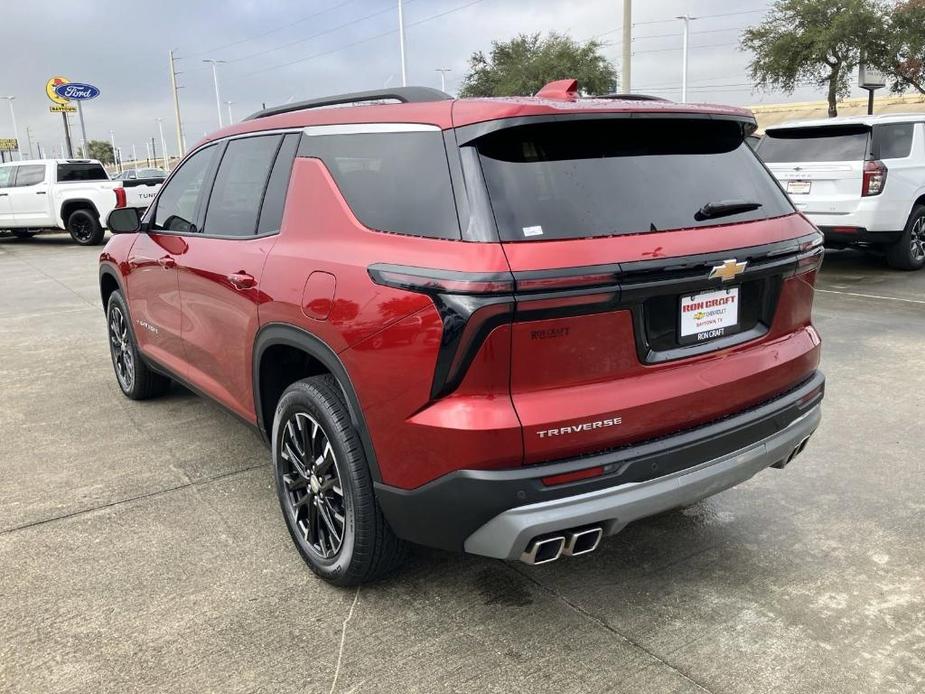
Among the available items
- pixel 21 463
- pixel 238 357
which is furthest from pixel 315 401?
pixel 21 463

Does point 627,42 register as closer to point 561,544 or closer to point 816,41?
point 816,41

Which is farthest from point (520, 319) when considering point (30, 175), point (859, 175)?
point (30, 175)

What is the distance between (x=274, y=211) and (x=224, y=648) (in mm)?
1631

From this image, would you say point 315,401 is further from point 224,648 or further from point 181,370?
point 181,370

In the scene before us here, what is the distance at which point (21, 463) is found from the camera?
165 inches

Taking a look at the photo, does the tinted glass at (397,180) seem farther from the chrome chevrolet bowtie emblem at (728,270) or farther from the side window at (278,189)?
the chrome chevrolet bowtie emblem at (728,270)

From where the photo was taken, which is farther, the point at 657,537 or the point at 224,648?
the point at 657,537

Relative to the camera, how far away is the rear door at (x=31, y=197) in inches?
669

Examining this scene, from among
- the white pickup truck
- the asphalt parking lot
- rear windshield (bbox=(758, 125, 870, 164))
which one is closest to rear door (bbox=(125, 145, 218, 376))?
the asphalt parking lot

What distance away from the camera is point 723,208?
2.66 metres

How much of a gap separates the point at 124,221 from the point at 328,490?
256 cm

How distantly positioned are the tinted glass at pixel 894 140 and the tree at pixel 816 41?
23.9 m

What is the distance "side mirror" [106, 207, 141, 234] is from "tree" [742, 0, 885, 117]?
31514 millimetres

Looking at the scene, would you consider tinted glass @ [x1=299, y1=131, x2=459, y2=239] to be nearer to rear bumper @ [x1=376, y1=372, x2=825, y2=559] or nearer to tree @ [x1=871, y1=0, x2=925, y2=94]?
rear bumper @ [x1=376, y1=372, x2=825, y2=559]
